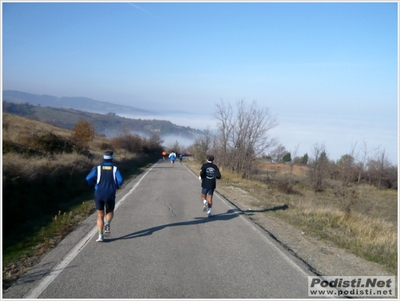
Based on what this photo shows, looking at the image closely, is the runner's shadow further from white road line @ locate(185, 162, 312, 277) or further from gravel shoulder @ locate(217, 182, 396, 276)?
gravel shoulder @ locate(217, 182, 396, 276)

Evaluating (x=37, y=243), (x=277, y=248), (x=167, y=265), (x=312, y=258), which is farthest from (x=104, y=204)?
A: (x=312, y=258)

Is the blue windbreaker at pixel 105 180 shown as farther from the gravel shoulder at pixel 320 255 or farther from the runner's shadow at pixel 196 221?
the gravel shoulder at pixel 320 255

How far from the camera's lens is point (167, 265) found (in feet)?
21.8

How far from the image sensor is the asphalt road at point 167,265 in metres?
5.50

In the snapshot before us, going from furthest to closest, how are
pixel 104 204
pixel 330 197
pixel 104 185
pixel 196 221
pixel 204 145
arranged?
pixel 204 145 < pixel 330 197 < pixel 196 221 < pixel 104 204 < pixel 104 185

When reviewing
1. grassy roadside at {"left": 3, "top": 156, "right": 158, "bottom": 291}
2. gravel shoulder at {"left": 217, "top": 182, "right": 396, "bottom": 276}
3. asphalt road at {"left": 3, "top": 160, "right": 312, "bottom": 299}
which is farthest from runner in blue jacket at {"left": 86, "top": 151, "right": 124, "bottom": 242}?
gravel shoulder at {"left": 217, "top": 182, "right": 396, "bottom": 276}

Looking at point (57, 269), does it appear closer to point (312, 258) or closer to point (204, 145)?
point (312, 258)

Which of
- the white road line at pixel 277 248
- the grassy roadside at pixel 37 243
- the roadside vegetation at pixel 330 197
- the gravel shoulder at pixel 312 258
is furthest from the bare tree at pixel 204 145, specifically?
the gravel shoulder at pixel 312 258

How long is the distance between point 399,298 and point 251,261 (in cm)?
239

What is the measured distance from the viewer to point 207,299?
5.28m

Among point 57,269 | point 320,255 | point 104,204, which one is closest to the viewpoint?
point 57,269

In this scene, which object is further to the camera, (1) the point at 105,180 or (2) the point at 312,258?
(1) the point at 105,180

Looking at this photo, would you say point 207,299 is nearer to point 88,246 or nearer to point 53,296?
point 53,296

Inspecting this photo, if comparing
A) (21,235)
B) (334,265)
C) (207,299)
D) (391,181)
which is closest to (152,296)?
(207,299)
